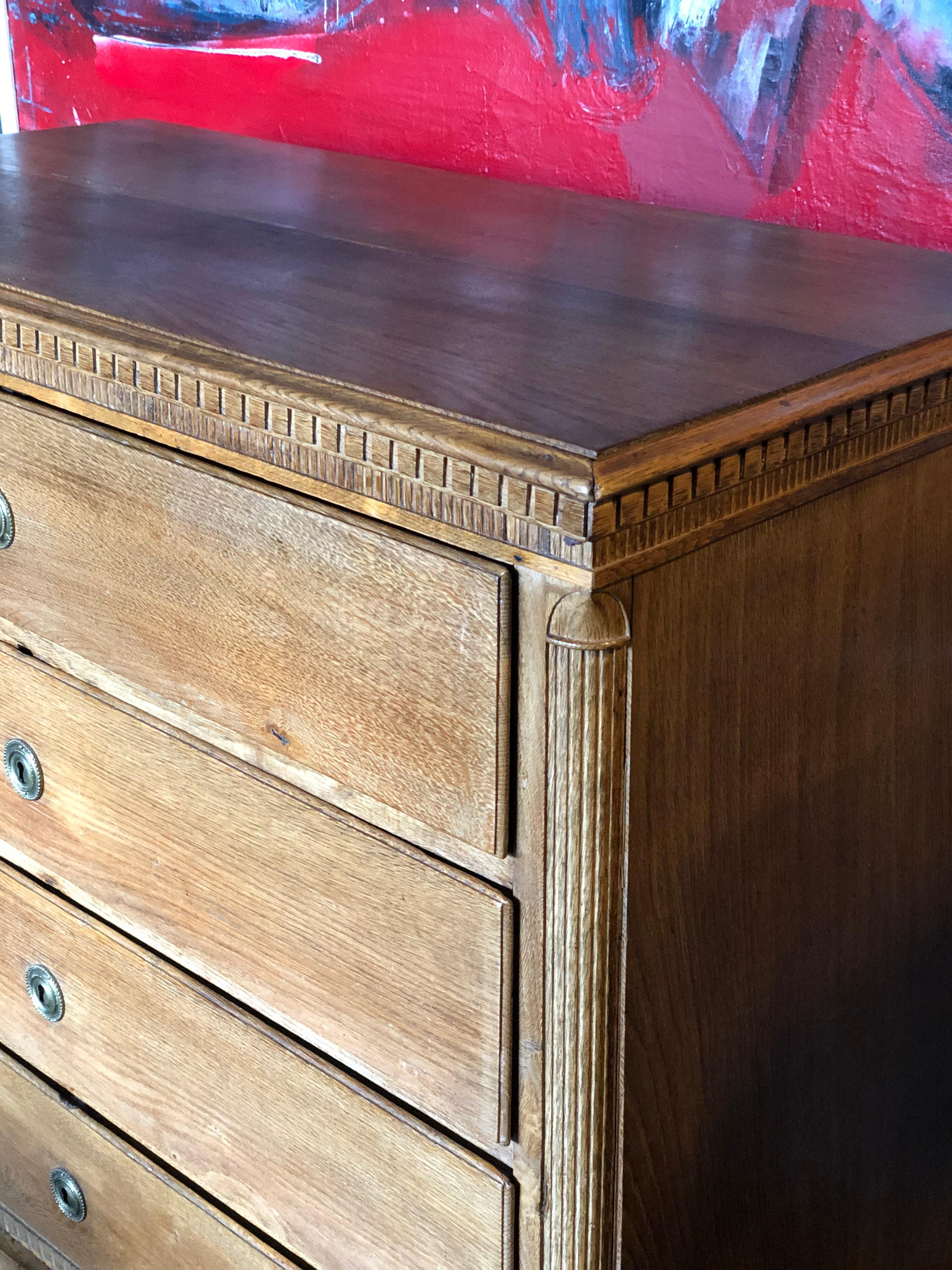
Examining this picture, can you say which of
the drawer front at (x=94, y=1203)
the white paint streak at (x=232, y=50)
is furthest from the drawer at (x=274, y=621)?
the white paint streak at (x=232, y=50)

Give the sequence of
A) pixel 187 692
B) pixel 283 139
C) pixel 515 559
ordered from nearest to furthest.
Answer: pixel 515 559 < pixel 187 692 < pixel 283 139

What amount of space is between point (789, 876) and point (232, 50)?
1076 millimetres

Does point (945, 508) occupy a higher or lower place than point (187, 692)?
higher

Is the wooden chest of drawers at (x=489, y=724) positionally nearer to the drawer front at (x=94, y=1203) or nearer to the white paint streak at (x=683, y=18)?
the drawer front at (x=94, y=1203)

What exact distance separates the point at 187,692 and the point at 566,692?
30 cm

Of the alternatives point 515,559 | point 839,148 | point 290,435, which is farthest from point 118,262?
point 839,148

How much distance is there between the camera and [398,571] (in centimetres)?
66

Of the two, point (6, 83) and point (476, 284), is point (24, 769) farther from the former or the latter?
point (6, 83)

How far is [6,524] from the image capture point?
2.95ft

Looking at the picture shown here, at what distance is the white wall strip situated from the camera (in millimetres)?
1652

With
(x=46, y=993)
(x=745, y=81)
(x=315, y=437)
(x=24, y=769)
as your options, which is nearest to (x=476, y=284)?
(x=315, y=437)

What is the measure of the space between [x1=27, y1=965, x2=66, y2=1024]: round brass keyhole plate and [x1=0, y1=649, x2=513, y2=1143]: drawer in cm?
9

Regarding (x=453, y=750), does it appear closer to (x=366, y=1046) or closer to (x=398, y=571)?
(x=398, y=571)

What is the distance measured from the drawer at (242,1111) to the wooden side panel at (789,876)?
0.12 meters
